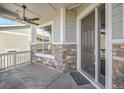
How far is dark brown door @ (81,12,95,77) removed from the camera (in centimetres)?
420

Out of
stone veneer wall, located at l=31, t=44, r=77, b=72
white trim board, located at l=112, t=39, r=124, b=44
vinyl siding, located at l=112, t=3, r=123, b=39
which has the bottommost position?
stone veneer wall, located at l=31, t=44, r=77, b=72

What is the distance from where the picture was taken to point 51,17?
636cm

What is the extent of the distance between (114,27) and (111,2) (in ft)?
1.77

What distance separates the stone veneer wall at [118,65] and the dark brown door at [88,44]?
5.26 ft

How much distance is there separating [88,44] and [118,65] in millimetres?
2242

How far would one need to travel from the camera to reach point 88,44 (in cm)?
459

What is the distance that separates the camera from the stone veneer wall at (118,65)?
228cm

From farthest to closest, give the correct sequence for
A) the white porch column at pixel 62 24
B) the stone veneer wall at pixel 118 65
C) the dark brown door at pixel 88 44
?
the white porch column at pixel 62 24 < the dark brown door at pixel 88 44 < the stone veneer wall at pixel 118 65

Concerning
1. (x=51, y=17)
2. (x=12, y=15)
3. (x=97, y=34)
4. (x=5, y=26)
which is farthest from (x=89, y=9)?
(x=5, y=26)

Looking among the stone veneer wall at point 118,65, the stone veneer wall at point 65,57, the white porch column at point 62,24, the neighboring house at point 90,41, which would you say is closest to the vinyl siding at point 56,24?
the neighboring house at point 90,41

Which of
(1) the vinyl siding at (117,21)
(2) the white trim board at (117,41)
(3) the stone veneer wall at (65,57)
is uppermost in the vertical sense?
(1) the vinyl siding at (117,21)

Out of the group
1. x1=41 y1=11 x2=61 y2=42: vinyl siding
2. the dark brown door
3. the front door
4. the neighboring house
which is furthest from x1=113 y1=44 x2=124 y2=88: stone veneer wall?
x1=41 y1=11 x2=61 y2=42: vinyl siding

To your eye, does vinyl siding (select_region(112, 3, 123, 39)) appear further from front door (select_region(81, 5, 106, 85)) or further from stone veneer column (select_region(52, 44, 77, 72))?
stone veneer column (select_region(52, 44, 77, 72))

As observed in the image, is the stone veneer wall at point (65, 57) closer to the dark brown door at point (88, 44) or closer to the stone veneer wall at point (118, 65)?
the dark brown door at point (88, 44)
